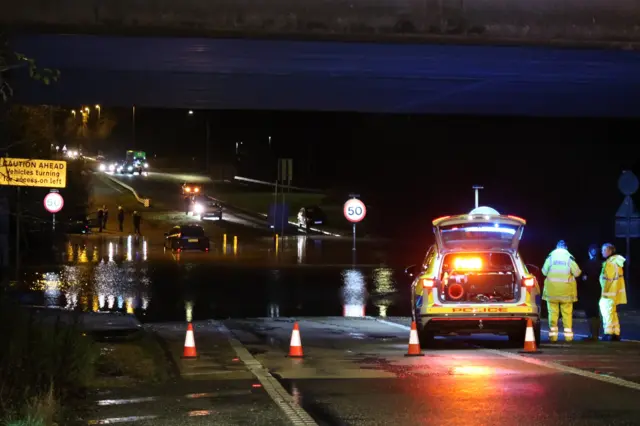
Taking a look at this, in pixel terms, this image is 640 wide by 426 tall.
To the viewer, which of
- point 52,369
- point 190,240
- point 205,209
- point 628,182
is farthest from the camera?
point 205,209

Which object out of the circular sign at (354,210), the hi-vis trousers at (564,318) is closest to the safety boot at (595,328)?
the hi-vis trousers at (564,318)

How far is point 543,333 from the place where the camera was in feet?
55.6

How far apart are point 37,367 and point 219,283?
2018 centimetres

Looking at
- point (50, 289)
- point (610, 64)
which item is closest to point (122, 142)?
point (50, 289)

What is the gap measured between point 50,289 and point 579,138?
30.9 m

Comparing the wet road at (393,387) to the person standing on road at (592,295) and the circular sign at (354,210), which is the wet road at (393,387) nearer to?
the person standing on road at (592,295)

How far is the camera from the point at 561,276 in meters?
15.3

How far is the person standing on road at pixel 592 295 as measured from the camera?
51.1 feet

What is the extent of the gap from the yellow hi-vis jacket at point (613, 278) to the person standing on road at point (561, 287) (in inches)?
19.1

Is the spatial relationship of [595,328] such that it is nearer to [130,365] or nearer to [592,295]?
[130,365]

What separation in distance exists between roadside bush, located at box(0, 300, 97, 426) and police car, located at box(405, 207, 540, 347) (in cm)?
512

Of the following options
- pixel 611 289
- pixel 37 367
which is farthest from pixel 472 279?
pixel 37 367

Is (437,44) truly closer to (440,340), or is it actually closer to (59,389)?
(440,340)

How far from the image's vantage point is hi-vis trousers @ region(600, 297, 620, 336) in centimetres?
1508
